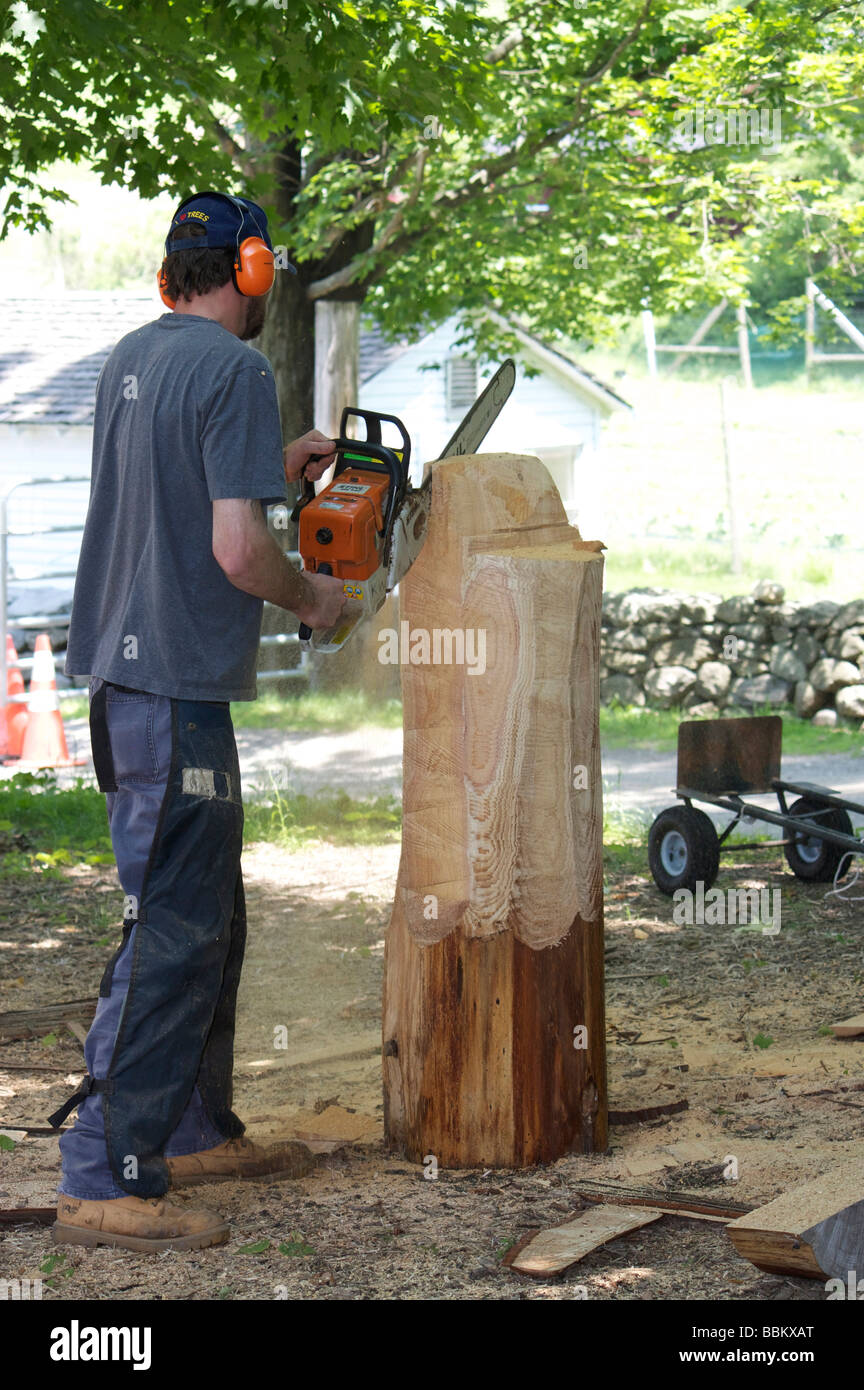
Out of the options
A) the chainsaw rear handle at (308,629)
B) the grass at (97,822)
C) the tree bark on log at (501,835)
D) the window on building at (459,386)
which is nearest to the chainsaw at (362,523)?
the chainsaw rear handle at (308,629)

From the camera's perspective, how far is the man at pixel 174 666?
2.82 m

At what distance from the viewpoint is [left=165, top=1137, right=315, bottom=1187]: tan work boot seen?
320 cm

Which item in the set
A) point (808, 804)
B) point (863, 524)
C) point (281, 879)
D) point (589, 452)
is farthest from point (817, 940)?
point (589, 452)

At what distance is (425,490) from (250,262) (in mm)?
664

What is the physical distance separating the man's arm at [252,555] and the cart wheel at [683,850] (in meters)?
3.75

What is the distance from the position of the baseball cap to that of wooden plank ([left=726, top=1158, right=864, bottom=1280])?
225 cm

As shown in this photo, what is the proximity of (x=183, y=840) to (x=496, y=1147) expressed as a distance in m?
1.07

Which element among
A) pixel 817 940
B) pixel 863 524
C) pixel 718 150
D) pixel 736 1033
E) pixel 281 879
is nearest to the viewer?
pixel 736 1033

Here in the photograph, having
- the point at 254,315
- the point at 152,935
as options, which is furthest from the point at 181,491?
the point at 152,935

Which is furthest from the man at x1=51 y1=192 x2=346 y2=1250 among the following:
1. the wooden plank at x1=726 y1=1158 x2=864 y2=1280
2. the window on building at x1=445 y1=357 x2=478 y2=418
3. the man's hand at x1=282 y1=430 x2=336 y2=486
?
the window on building at x1=445 y1=357 x2=478 y2=418

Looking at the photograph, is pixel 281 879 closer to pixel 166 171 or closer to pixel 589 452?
pixel 166 171

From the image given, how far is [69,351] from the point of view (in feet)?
71.2

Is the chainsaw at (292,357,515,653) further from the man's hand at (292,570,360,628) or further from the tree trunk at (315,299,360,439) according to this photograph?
the tree trunk at (315,299,360,439)

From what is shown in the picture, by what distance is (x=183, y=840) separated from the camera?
2914 millimetres
